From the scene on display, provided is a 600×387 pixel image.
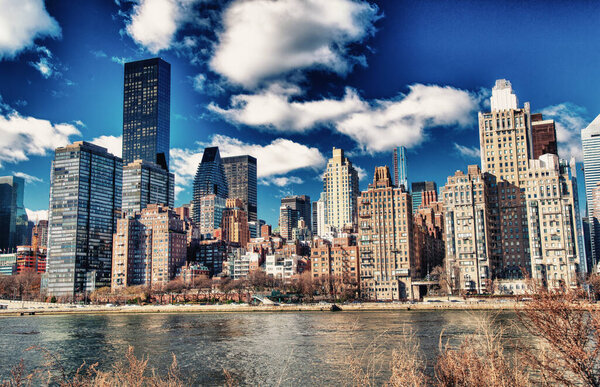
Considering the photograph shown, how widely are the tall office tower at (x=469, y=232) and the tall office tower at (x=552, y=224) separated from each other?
10044 millimetres

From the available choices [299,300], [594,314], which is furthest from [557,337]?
[299,300]

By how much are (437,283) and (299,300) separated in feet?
169

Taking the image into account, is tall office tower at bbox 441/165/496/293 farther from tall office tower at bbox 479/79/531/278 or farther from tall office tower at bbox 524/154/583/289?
tall office tower at bbox 524/154/583/289

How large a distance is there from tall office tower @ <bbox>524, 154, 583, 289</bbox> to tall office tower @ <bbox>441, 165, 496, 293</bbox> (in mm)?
10044

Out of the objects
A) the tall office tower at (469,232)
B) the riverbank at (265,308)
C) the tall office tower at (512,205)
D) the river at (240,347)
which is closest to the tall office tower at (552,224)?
the tall office tower at (512,205)

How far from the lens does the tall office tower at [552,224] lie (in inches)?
6993

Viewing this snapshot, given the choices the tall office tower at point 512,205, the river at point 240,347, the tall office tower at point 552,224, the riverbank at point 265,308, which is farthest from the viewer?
the tall office tower at point 512,205

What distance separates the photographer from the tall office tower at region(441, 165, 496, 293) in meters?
181

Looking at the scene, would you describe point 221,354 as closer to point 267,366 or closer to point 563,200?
point 267,366

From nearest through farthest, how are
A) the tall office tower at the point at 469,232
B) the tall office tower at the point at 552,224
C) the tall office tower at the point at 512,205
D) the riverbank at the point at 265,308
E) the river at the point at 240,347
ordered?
the river at the point at 240,347 → the riverbank at the point at 265,308 → the tall office tower at the point at 552,224 → the tall office tower at the point at 469,232 → the tall office tower at the point at 512,205

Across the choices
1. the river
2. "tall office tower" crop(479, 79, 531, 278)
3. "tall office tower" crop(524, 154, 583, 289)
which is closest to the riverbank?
"tall office tower" crop(524, 154, 583, 289)

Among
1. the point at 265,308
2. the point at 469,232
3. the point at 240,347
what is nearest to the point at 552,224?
the point at 469,232

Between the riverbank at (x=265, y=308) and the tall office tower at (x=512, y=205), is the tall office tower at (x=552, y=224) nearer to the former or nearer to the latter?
the tall office tower at (x=512, y=205)

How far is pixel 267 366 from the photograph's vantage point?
5894 cm
